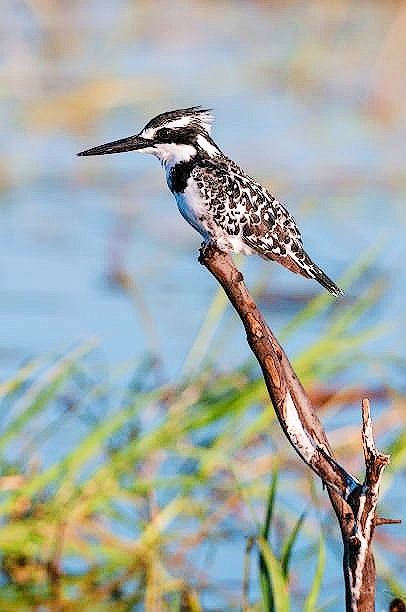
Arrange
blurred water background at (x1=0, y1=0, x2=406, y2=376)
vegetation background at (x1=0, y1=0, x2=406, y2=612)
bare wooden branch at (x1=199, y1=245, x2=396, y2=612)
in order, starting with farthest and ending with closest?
blurred water background at (x1=0, y1=0, x2=406, y2=376), vegetation background at (x1=0, y1=0, x2=406, y2=612), bare wooden branch at (x1=199, y1=245, x2=396, y2=612)

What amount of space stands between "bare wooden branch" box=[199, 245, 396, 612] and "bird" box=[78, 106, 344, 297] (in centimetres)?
59

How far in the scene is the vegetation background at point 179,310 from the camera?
17.0 feet

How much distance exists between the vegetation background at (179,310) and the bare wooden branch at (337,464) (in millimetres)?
653

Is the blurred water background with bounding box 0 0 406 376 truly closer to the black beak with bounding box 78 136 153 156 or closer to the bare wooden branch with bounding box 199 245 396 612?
the black beak with bounding box 78 136 153 156

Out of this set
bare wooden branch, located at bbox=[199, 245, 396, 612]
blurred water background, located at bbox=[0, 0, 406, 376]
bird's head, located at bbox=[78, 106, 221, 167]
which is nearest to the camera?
bare wooden branch, located at bbox=[199, 245, 396, 612]

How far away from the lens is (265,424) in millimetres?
5234

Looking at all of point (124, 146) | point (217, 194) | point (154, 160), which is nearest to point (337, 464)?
point (217, 194)

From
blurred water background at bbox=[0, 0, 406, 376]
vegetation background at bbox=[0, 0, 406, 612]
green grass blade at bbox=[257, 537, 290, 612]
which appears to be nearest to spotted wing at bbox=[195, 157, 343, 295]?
vegetation background at bbox=[0, 0, 406, 612]

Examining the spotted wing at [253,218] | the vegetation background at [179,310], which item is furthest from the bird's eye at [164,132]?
the vegetation background at [179,310]

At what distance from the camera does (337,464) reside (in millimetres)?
2957

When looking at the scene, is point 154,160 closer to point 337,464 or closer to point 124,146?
point 124,146

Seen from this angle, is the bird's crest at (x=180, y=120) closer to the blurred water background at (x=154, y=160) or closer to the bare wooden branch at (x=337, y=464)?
the bare wooden branch at (x=337, y=464)

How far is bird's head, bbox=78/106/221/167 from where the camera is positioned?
146 inches

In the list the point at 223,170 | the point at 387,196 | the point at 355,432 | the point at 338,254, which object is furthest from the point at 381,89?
the point at 223,170
